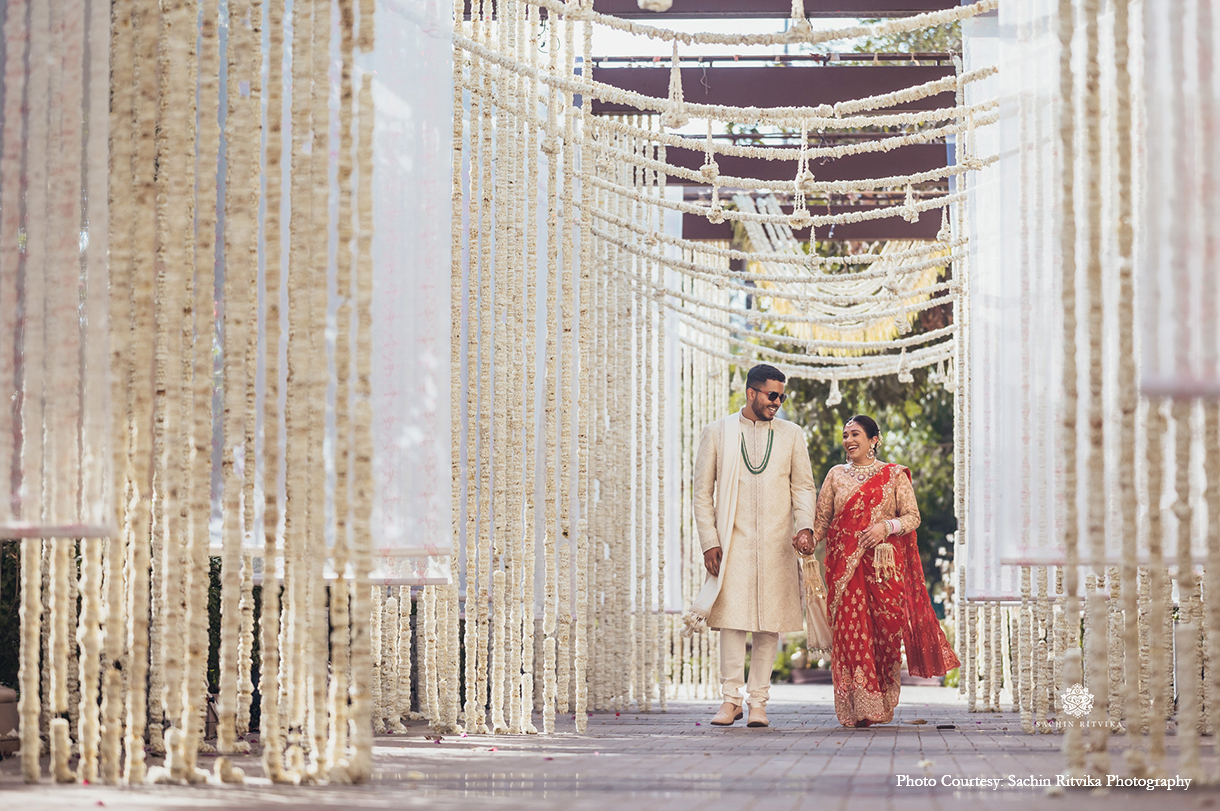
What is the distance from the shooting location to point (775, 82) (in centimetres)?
901

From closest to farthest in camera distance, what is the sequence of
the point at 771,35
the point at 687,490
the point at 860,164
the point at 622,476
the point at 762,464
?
the point at 771,35 → the point at 762,464 → the point at 622,476 → the point at 860,164 → the point at 687,490

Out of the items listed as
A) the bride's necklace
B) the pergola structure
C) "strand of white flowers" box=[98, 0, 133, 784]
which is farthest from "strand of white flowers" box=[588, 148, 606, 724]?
"strand of white flowers" box=[98, 0, 133, 784]

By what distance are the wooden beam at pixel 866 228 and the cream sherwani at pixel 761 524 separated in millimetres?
4025

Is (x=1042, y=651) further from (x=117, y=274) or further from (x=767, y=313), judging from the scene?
(x=117, y=274)

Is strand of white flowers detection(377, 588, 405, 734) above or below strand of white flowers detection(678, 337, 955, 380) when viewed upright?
below

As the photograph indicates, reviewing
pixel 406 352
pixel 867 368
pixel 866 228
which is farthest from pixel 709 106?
pixel 867 368

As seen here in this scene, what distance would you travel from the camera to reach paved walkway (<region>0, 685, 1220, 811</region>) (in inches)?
137

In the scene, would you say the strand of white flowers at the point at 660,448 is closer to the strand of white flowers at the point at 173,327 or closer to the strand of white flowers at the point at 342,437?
the strand of white flowers at the point at 342,437

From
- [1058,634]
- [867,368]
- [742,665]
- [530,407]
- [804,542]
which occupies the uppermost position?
[867,368]

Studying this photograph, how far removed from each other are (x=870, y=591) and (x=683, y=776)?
3.07m

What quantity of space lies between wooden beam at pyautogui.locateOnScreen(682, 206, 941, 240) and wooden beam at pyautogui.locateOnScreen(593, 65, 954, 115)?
1.86 meters

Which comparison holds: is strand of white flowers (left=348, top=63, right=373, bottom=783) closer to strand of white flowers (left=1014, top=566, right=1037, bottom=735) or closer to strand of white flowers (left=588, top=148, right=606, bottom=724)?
strand of white flowers (left=588, top=148, right=606, bottom=724)

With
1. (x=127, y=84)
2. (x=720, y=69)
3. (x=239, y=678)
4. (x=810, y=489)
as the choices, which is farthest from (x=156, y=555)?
(x=720, y=69)

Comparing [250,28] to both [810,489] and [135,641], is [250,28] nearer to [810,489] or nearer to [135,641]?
[135,641]
